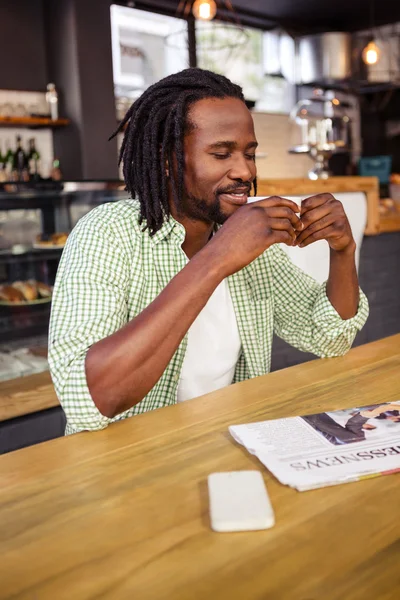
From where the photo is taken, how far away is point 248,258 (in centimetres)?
109

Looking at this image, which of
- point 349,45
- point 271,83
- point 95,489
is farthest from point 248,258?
point 271,83

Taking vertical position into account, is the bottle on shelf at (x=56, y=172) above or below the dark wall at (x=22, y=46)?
below

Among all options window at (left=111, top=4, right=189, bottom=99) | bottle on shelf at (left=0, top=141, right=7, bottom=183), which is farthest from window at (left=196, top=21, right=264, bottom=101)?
bottle on shelf at (left=0, top=141, right=7, bottom=183)

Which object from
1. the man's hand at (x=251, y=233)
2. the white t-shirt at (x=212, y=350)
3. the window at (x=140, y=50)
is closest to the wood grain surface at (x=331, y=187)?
the white t-shirt at (x=212, y=350)

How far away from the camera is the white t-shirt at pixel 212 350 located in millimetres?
1394

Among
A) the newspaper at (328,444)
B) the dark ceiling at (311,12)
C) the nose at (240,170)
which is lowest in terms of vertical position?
the newspaper at (328,444)

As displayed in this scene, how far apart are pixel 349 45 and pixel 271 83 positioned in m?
1.67

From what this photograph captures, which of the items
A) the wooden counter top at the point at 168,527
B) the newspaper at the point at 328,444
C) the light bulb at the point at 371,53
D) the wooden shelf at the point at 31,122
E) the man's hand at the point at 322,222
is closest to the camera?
the wooden counter top at the point at 168,527

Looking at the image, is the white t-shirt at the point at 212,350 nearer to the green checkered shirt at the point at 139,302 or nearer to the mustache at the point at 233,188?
the green checkered shirt at the point at 139,302

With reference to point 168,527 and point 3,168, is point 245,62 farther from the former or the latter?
point 168,527

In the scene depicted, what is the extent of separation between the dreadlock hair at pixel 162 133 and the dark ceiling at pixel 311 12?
516 centimetres

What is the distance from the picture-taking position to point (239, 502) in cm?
69

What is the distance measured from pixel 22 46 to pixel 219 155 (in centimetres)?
430

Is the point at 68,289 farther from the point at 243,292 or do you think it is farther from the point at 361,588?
the point at 361,588
